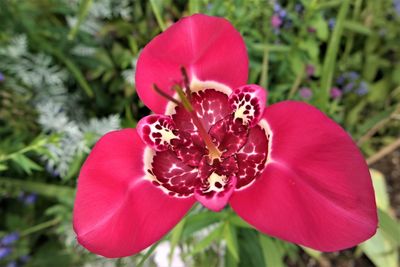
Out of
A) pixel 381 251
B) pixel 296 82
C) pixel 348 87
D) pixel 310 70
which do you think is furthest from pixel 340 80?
pixel 381 251

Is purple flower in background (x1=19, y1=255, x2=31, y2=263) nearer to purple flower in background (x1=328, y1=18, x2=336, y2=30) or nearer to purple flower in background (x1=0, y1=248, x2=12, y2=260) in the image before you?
purple flower in background (x1=0, y1=248, x2=12, y2=260)

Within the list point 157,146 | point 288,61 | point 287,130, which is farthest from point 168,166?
point 288,61

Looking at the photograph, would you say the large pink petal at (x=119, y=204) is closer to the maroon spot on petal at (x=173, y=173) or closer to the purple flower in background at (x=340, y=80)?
the maroon spot on petal at (x=173, y=173)

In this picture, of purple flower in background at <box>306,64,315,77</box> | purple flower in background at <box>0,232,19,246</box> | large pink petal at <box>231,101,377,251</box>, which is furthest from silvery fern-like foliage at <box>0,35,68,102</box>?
large pink petal at <box>231,101,377,251</box>

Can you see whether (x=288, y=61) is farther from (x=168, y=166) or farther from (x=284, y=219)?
(x=284, y=219)

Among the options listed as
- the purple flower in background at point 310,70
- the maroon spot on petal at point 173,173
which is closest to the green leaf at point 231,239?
the maroon spot on petal at point 173,173

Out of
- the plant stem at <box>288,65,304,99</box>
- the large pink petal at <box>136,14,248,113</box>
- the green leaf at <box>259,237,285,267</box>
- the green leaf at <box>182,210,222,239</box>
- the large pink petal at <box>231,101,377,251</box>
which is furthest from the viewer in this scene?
the plant stem at <box>288,65,304,99</box>

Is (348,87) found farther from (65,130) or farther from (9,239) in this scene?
(9,239)
